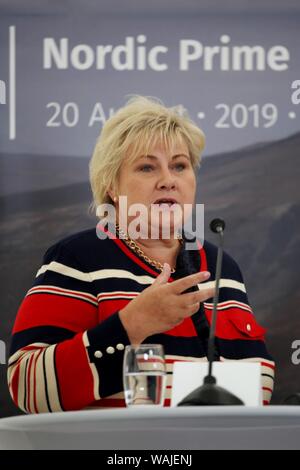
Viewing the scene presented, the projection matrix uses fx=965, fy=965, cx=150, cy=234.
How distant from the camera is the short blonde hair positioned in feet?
8.89

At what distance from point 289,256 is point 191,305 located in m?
1.92

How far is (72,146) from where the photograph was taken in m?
3.90

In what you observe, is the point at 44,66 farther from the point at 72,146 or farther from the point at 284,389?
the point at 284,389

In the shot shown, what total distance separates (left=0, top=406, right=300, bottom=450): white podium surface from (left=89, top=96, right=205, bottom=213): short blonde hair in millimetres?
1425

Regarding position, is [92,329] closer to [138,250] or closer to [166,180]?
[138,250]

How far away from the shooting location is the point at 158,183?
2695mm

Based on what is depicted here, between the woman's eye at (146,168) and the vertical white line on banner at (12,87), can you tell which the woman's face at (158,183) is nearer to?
the woman's eye at (146,168)

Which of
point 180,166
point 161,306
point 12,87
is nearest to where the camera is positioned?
point 161,306

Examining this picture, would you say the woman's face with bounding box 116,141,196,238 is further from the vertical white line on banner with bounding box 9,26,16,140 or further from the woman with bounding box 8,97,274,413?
the vertical white line on banner with bounding box 9,26,16,140

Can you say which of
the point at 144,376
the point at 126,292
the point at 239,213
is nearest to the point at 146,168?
the point at 126,292

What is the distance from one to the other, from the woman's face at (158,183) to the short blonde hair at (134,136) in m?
0.02

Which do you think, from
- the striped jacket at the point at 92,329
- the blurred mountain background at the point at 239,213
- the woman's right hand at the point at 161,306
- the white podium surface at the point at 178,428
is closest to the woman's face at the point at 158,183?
the striped jacket at the point at 92,329

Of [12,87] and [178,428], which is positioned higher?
[12,87]

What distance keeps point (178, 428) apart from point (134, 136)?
1.49m
